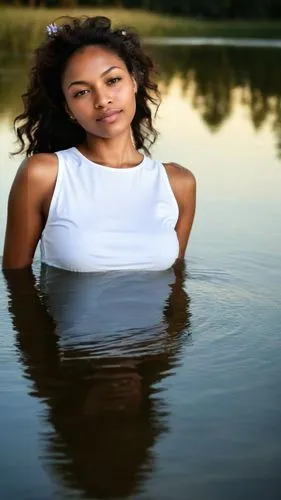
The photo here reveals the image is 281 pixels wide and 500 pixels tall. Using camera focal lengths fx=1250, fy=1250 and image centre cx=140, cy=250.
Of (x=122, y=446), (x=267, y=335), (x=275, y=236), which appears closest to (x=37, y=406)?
(x=122, y=446)

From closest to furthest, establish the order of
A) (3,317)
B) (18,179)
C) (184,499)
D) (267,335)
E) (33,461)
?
(184,499)
(33,461)
(267,335)
(3,317)
(18,179)

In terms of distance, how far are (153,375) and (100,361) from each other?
16cm

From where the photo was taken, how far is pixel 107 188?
3908mm

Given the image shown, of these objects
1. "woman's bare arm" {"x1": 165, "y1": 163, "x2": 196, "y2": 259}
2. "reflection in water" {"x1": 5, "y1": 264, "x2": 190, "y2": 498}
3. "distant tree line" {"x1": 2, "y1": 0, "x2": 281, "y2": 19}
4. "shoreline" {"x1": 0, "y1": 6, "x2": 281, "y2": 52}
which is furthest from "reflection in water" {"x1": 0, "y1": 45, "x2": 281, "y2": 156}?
"distant tree line" {"x1": 2, "y1": 0, "x2": 281, "y2": 19}

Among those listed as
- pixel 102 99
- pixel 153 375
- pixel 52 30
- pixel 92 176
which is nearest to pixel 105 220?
pixel 92 176

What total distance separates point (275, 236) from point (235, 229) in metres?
0.20

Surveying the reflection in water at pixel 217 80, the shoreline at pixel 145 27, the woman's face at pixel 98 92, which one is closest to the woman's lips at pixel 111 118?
the woman's face at pixel 98 92

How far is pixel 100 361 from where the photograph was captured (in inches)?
120

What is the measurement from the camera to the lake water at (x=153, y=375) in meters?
2.37

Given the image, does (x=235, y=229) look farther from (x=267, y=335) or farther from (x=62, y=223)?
(x=267, y=335)

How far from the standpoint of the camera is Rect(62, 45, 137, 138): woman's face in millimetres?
3799

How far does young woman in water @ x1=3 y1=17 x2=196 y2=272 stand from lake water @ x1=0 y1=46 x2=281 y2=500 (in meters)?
0.09

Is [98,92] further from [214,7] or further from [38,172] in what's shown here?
[214,7]

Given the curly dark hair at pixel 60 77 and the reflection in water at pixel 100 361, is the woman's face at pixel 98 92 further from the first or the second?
the reflection in water at pixel 100 361
